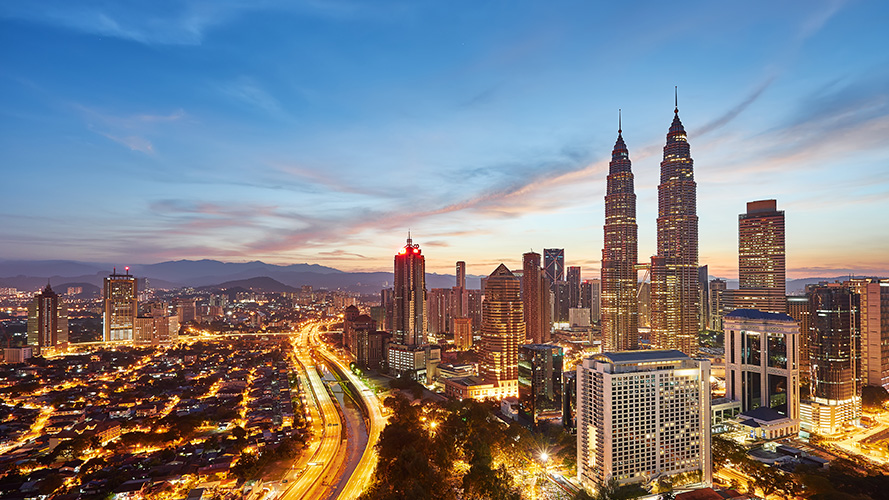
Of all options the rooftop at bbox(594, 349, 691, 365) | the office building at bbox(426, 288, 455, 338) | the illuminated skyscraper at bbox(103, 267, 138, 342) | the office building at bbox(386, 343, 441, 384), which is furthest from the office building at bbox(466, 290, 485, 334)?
the rooftop at bbox(594, 349, 691, 365)

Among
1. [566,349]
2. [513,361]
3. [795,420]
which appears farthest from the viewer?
[566,349]

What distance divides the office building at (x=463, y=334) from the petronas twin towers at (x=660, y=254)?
13675mm

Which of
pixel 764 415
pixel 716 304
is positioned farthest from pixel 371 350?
pixel 716 304

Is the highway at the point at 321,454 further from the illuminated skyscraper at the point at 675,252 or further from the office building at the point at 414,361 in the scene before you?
the illuminated skyscraper at the point at 675,252

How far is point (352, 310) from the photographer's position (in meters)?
58.1

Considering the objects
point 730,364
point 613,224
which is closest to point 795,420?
point 730,364

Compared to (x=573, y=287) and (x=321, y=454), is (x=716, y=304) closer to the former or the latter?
(x=573, y=287)

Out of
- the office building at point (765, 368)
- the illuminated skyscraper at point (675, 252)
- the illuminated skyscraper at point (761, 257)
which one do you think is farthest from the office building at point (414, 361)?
the illuminated skyscraper at point (761, 257)

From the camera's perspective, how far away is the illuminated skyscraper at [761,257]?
43.7 meters

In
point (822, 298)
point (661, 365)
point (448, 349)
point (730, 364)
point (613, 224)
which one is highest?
point (613, 224)

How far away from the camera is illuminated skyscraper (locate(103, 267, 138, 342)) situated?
55562 millimetres

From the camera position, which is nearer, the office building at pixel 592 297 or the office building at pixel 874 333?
the office building at pixel 874 333

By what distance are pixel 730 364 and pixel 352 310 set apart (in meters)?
40.0

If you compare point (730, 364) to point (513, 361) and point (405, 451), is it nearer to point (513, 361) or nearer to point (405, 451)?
point (513, 361)
